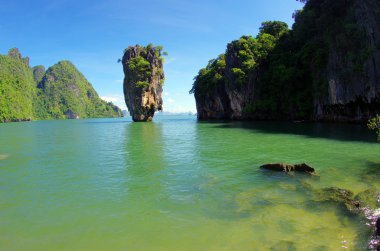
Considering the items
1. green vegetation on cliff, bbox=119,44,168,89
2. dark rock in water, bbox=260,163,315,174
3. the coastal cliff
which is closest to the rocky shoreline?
dark rock in water, bbox=260,163,315,174

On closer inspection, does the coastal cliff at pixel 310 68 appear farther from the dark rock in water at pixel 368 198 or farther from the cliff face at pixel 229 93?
the dark rock in water at pixel 368 198

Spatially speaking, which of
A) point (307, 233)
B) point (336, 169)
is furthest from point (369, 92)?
point (307, 233)

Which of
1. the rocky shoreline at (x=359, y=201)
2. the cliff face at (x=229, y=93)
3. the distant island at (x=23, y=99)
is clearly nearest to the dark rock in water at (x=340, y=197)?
the rocky shoreline at (x=359, y=201)

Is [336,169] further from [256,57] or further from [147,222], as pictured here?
[256,57]

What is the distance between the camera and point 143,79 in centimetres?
7194

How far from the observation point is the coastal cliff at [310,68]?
29.6 meters

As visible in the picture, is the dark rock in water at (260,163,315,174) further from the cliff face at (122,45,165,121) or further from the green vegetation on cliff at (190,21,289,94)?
the cliff face at (122,45,165,121)

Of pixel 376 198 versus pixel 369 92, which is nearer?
pixel 376 198

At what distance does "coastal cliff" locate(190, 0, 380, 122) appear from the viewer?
97.0 ft

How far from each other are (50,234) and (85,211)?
1511mm

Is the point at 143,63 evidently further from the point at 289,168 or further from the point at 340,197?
the point at 340,197

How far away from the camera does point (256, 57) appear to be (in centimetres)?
5344

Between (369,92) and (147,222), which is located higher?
(369,92)

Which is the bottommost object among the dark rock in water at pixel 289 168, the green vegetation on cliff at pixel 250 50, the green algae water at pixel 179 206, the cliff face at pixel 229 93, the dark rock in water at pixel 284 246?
the dark rock in water at pixel 284 246
